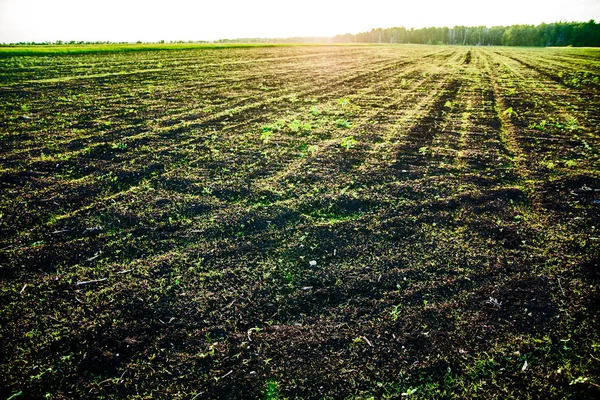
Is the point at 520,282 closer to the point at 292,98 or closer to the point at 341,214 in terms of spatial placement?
the point at 341,214

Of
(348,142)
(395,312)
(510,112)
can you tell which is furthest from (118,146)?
(510,112)

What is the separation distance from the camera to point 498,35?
424 feet

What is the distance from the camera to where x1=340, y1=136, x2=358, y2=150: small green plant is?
784 cm

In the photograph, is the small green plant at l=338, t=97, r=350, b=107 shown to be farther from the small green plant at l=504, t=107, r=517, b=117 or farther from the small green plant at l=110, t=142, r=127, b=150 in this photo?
the small green plant at l=110, t=142, r=127, b=150

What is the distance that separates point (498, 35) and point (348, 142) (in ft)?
511

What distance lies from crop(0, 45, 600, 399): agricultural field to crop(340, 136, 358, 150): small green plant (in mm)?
50

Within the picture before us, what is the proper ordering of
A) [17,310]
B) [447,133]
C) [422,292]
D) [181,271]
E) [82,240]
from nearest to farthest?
[17,310] → [422,292] → [181,271] → [82,240] → [447,133]

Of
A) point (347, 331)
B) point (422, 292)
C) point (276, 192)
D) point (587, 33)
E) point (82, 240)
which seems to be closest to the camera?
point (347, 331)

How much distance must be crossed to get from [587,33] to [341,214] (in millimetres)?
130922

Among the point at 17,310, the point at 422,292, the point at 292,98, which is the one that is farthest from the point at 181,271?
the point at 292,98

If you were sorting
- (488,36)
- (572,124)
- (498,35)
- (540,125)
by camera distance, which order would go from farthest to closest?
1. (488,36)
2. (498,35)
3. (572,124)
4. (540,125)

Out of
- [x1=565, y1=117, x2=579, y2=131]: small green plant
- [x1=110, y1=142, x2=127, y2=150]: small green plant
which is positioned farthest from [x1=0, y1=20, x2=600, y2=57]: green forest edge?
[x1=565, y1=117, x2=579, y2=131]: small green plant

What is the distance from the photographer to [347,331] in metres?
3.19

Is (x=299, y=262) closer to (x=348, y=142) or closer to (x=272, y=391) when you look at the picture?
(x=272, y=391)
